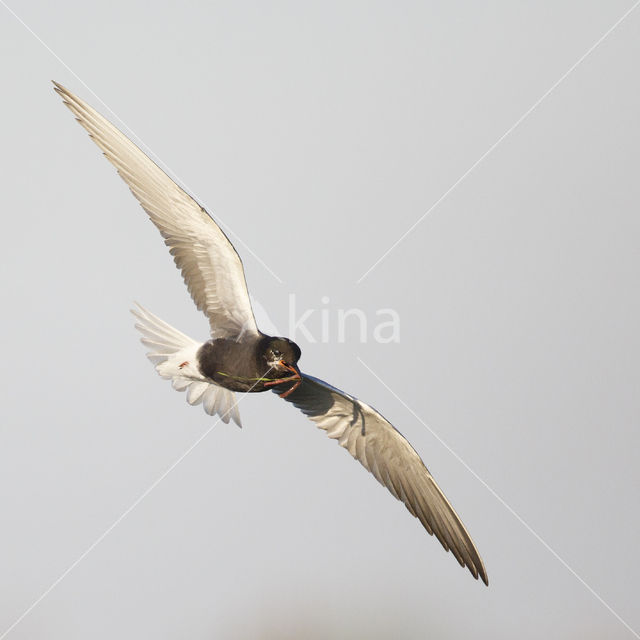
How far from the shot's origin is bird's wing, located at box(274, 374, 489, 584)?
474 inches

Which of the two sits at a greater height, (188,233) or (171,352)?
(188,233)

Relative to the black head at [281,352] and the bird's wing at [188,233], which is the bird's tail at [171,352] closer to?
the bird's wing at [188,233]

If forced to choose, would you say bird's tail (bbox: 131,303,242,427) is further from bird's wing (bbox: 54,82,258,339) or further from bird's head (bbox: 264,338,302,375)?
bird's head (bbox: 264,338,302,375)

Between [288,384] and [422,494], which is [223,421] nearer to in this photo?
[288,384]

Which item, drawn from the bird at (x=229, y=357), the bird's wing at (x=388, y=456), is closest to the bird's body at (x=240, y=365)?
the bird at (x=229, y=357)

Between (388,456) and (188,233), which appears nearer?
(188,233)

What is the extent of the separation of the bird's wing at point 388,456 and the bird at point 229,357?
10 mm

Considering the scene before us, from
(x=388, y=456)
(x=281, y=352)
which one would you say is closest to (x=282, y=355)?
(x=281, y=352)

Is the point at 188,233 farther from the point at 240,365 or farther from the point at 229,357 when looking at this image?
the point at 240,365

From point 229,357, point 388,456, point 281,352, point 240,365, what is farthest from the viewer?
point 388,456

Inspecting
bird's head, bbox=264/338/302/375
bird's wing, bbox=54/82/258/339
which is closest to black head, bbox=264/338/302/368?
bird's head, bbox=264/338/302/375

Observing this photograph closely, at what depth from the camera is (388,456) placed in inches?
490

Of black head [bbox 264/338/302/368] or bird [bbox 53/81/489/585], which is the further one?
bird [bbox 53/81/489/585]

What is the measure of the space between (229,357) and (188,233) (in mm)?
1221
